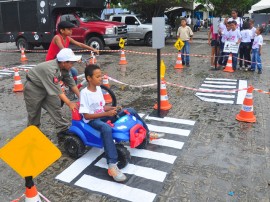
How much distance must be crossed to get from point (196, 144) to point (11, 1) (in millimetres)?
15446

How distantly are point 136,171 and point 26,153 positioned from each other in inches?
78.9

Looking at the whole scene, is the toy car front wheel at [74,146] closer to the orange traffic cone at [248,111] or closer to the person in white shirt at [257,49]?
the orange traffic cone at [248,111]

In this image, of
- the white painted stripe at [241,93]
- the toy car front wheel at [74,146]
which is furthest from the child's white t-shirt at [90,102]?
the white painted stripe at [241,93]

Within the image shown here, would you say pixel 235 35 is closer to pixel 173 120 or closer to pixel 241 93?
pixel 241 93

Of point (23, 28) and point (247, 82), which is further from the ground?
point (23, 28)

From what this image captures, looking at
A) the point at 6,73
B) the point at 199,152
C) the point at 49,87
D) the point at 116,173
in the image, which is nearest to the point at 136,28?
the point at 6,73

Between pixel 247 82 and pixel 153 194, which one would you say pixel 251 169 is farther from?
pixel 247 82

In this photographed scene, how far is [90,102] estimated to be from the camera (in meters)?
4.15

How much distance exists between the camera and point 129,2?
22562mm

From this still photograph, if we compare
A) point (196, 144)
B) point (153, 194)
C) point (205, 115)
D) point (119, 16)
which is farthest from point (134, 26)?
point (153, 194)

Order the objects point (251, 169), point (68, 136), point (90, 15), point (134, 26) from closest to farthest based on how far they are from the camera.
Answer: point (251, 169) → point (68, 136) → point (90, 15) → point (134, 26)

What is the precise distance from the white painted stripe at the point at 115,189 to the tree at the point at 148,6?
63.6ft

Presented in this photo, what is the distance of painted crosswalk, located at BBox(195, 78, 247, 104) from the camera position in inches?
285

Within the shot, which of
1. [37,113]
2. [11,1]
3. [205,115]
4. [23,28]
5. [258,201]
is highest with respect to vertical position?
[11,1]
